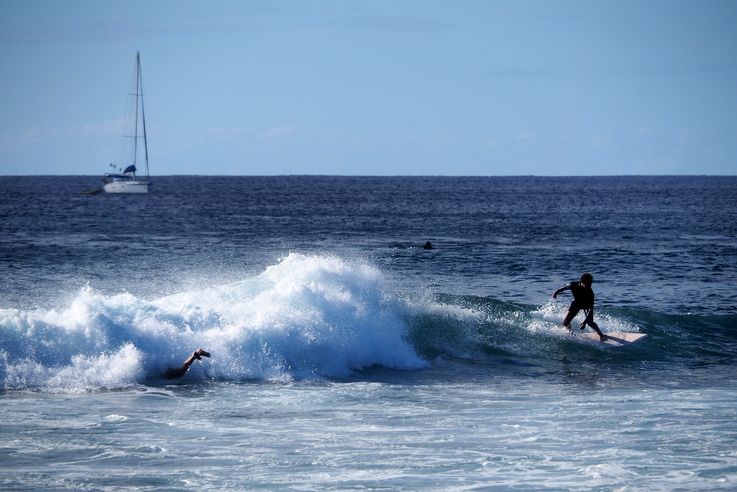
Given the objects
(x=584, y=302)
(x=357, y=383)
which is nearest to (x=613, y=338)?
(x=584, y=302)

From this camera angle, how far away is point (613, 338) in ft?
67.8

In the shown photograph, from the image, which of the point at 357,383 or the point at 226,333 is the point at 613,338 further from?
the point at 226,333

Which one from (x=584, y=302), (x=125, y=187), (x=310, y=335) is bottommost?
(x=310, y=335)

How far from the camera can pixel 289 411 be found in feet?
46.9

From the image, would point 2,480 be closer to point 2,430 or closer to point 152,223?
point 2,430

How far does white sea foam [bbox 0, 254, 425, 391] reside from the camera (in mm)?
16031

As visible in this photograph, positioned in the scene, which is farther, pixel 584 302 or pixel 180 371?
pixel 584 302

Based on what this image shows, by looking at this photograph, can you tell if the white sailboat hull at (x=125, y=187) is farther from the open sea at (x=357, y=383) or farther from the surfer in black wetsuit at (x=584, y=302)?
the surfer in black wetsuit at (x=584, y=302)

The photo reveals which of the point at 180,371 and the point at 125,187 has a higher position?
the point at 125,187

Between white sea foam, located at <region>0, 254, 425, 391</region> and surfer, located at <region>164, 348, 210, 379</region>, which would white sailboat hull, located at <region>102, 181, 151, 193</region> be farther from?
surfer, located at <region>164, 348, 210, 379</region>

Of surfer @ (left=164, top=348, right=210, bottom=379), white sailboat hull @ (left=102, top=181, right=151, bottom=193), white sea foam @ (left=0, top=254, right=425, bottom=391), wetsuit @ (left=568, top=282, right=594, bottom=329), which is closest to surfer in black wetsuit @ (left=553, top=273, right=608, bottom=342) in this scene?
wetsuit @ (left=568, top=282, right=594, bottom=329)

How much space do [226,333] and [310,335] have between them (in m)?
1.70

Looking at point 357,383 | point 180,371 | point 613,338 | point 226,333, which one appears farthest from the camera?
point 613,338

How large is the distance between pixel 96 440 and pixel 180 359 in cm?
464
